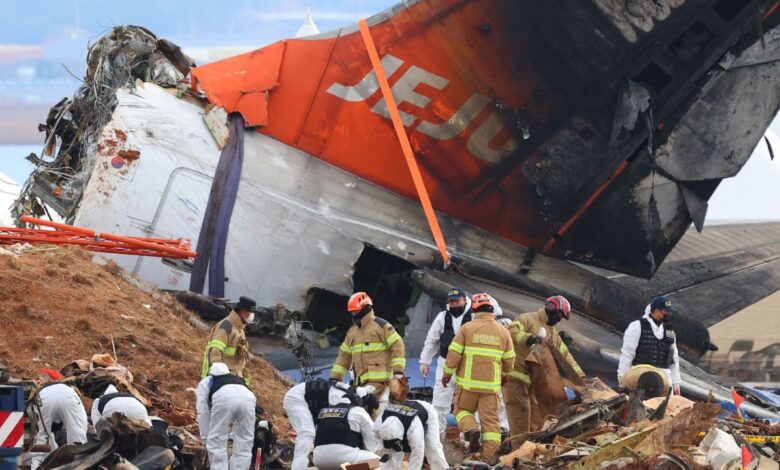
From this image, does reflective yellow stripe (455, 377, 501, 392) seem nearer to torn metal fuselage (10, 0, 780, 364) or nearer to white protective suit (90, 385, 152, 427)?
white protective suit (90, 385, 152, 427)

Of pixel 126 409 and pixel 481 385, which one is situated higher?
pixel 481 385

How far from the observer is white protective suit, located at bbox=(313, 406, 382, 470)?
9.44 metres

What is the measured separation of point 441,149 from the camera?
17.1 meters

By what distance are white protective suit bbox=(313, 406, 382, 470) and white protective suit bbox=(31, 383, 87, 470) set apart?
1.87 meters

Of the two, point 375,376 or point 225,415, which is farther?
point 375,376

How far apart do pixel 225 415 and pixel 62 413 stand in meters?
1.36

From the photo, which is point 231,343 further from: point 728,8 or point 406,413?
point 728,8

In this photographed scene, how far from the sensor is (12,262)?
14.1m

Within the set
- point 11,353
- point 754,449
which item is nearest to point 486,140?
point 11,353

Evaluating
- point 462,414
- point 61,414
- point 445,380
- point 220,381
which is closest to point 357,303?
point 445,380

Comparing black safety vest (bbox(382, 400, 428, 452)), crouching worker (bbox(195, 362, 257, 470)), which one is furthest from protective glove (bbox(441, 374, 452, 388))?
black safety vest (bbox(382, 400, 428, 452))

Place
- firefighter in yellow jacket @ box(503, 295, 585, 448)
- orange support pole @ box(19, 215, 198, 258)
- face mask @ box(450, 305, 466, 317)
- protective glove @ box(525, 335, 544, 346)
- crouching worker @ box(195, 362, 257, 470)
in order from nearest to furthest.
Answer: crouching worker @ box(195, 362, 257, 470) < protective glove @ box(525, 335, 544, 346) < firefighter in yellow jacket @ box(503, 295, 585, 448) < face mask @ box(450, 305, 466, 317) < orange support pole @ box(19, 215, 198, 258)

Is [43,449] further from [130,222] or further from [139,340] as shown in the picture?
[130,222]

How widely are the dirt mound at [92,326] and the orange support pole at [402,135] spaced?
118 inches
